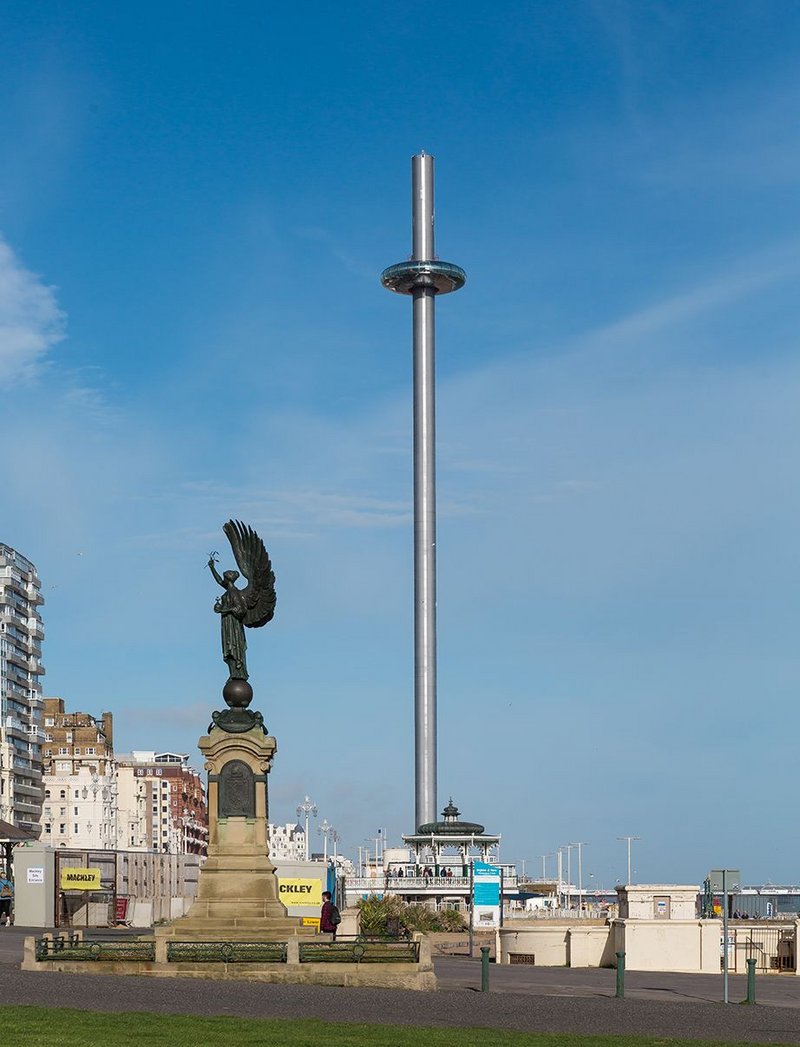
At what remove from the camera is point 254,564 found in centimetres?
4900

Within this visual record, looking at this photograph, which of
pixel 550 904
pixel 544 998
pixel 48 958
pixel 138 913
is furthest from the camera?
pixel 550 904

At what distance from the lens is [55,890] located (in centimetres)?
7412

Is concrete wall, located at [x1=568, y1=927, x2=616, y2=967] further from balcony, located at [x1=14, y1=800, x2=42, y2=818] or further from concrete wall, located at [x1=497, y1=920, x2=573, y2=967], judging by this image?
balcony, located at [x1=14, y1=800, x2=42, y2=818]

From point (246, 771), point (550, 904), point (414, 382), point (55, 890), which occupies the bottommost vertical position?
point (550, 904)

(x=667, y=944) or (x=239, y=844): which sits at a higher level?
(x=239, y=844)

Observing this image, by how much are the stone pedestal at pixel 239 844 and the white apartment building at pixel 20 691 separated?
129189 millimetres

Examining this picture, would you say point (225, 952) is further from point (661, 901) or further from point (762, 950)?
point (762, 950)

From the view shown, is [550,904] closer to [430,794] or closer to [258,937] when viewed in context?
[430,794]

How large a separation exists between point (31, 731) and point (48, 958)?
497 ft

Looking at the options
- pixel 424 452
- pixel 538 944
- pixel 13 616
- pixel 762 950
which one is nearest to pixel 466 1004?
pixel 538 944

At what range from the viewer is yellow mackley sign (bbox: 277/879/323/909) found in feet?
212

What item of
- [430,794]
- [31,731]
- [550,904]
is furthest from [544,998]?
[31,731]

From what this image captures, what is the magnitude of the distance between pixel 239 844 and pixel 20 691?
14505 centimetres

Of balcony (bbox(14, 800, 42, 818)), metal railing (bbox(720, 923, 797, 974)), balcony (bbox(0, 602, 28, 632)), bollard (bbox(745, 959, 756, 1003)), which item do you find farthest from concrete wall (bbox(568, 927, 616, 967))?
balcony (bbox(0, 602, 28, 632))
